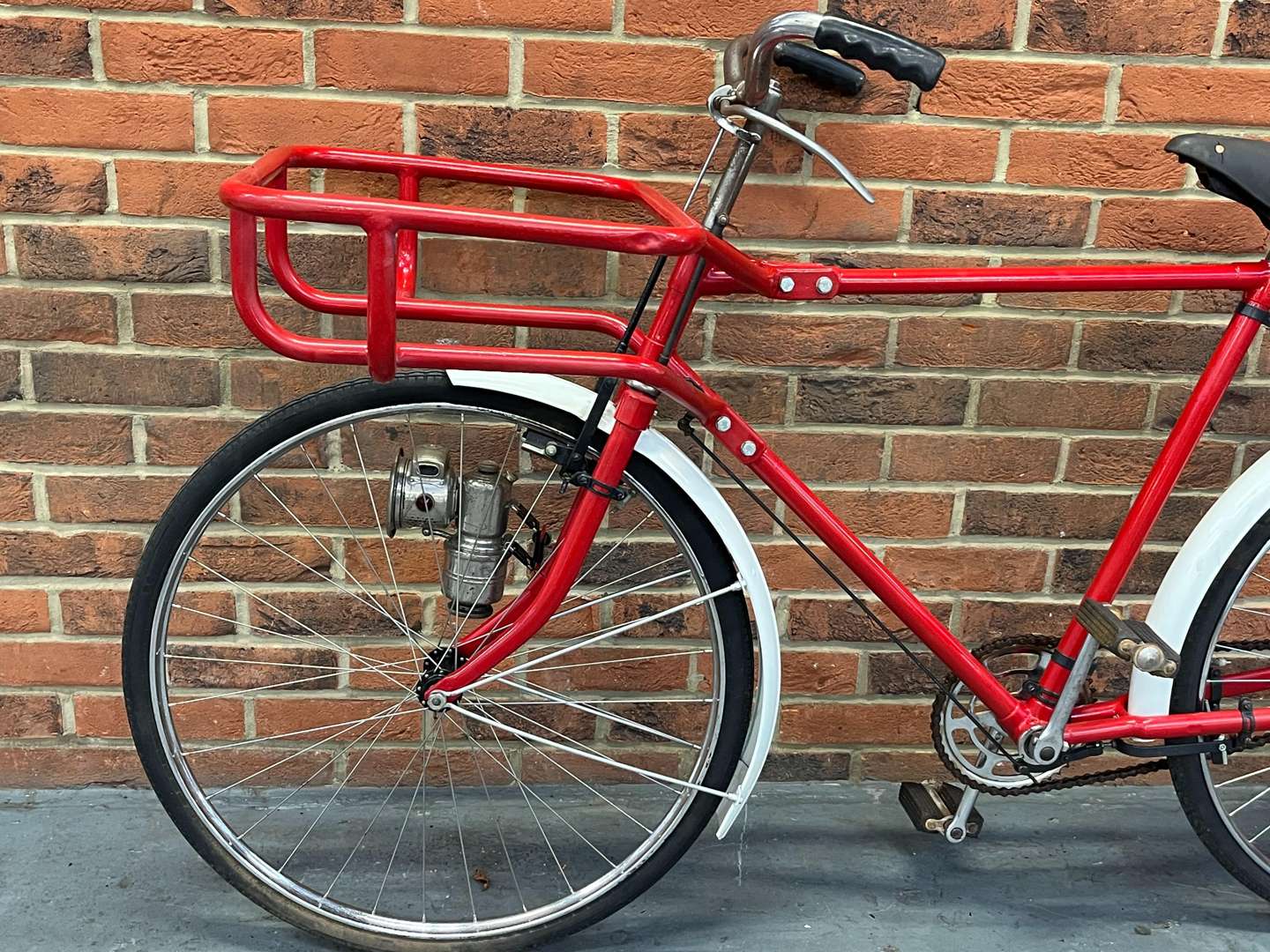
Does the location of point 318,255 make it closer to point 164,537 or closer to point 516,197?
point 516,197

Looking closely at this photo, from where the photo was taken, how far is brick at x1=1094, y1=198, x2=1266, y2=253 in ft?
5.56

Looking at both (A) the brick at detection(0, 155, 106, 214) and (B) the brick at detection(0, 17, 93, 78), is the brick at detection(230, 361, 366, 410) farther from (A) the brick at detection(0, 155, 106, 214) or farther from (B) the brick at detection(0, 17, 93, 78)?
(B) the brick at detection(0, 17, 93, 78)

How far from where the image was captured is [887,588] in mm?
1534

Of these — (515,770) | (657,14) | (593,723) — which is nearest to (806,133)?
(657,14)

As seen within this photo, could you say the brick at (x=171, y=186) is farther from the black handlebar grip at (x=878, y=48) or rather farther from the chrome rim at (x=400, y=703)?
the black handlebar grip at (x=878, y=48)

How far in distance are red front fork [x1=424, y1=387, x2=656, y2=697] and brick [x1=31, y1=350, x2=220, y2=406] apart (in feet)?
2.04

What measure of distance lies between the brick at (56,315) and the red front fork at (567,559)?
77 centimetres

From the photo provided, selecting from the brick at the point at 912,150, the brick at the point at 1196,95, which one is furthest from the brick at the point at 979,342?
the brick at the point at 1196,95

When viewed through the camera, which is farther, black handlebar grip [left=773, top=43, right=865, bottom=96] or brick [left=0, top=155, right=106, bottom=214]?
brick [left=0, top=155, right=106, bottom=214]

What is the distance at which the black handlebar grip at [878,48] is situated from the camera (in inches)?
48.8

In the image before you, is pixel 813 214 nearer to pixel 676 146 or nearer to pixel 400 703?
pixel 676 146

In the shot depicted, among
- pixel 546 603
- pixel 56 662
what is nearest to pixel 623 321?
pixel 546 603

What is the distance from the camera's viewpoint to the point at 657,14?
1570 millimetres

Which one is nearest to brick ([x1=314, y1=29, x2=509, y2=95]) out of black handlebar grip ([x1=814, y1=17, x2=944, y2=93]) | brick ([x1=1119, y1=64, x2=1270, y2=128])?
black handlebar grip ([x1=814, y1=17, x2=944, y2=93])
